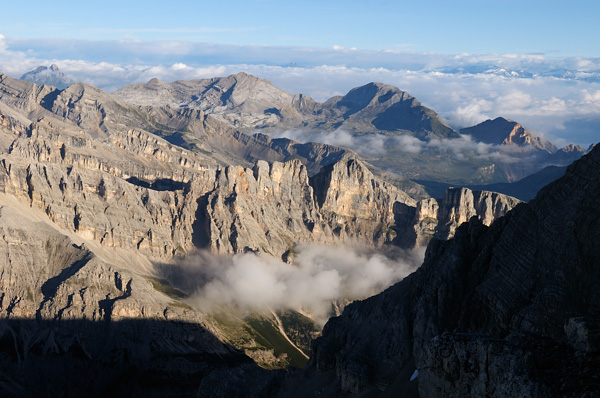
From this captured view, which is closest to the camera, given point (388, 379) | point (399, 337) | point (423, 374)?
point (423, 374)

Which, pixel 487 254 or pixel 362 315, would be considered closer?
pixel 487 254

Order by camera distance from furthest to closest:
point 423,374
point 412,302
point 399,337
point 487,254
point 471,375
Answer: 1. point 412,302
2. point 399,337
3. point 487,254
4. point 423,374
5. point 471,375

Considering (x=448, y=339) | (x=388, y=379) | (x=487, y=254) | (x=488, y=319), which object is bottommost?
(x=388, y=379)

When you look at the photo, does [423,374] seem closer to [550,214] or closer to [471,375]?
[471,375]

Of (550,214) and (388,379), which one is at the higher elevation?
(550,214)

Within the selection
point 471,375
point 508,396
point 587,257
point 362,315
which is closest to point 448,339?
point 471,375

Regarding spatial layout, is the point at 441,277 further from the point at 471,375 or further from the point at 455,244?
the point at 471,375
